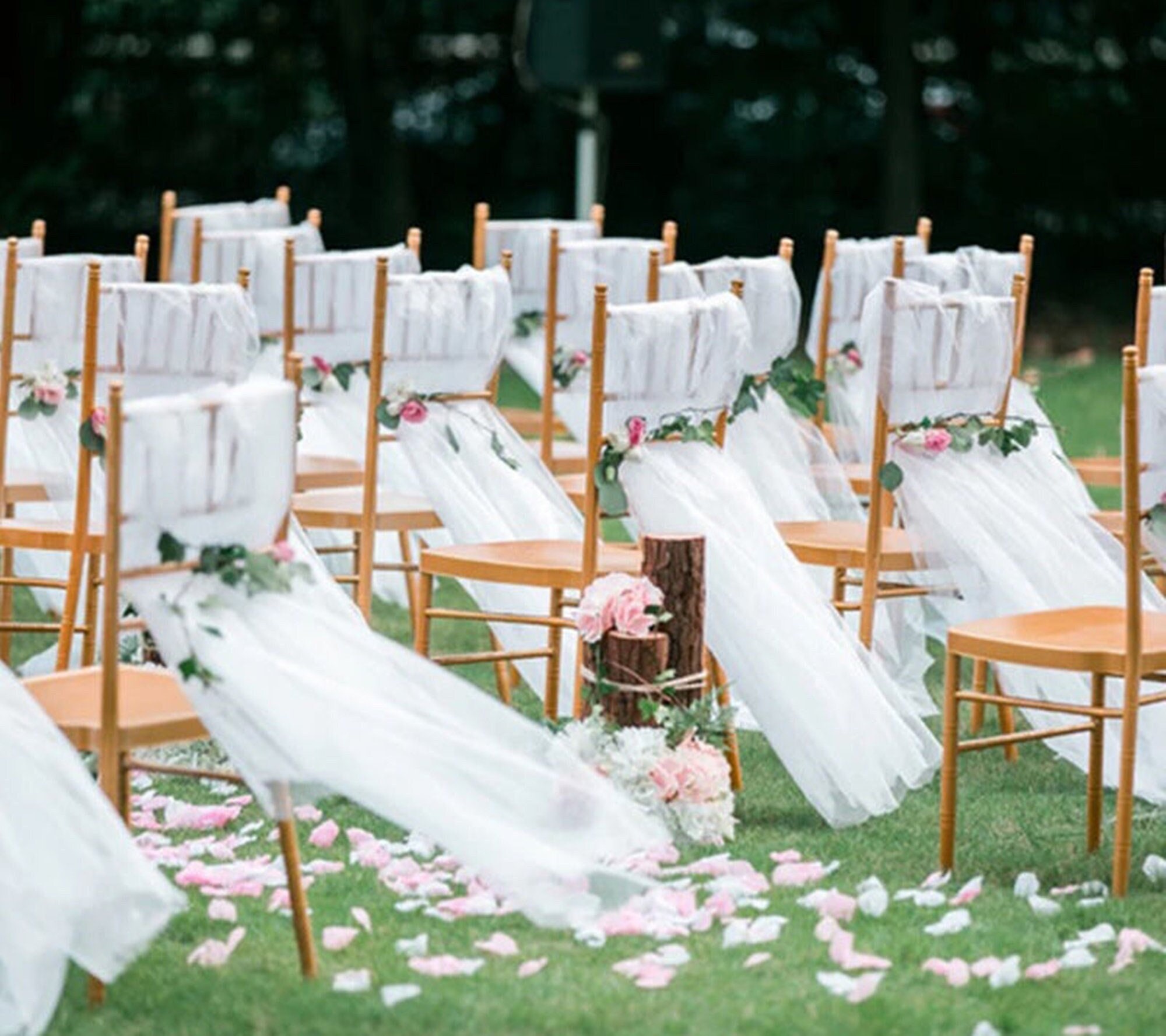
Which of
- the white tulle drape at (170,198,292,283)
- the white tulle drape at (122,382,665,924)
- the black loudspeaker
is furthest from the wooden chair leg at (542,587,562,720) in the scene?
the black loudspeaker

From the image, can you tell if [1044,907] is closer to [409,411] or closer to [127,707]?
[127,707]

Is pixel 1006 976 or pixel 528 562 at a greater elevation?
pixel 528 562

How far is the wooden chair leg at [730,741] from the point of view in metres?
5.26

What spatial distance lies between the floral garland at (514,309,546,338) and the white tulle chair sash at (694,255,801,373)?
127 cm

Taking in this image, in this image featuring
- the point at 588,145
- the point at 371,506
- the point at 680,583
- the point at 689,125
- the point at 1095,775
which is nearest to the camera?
the point at 1095,775

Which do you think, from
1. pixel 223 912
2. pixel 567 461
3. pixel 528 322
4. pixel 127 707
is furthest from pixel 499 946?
pixel 528 322

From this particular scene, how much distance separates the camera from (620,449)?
17.1 ft

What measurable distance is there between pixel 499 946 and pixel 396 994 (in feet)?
1.01

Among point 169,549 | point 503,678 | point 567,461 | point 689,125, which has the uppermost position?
point 689,125

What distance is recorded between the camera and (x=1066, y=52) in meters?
16.3

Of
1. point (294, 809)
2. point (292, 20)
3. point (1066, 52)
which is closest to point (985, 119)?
point (1066, 52)

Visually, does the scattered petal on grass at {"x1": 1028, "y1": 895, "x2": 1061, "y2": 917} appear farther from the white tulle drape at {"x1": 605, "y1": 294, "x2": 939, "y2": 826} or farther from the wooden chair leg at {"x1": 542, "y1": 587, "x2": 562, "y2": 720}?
the wooden chair leg at {"x1": 542, "y1": 587, "x2": 562, "y2": 720}

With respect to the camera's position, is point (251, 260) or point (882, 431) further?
point (251, 260)

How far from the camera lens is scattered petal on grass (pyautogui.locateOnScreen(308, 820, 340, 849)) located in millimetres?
4941
